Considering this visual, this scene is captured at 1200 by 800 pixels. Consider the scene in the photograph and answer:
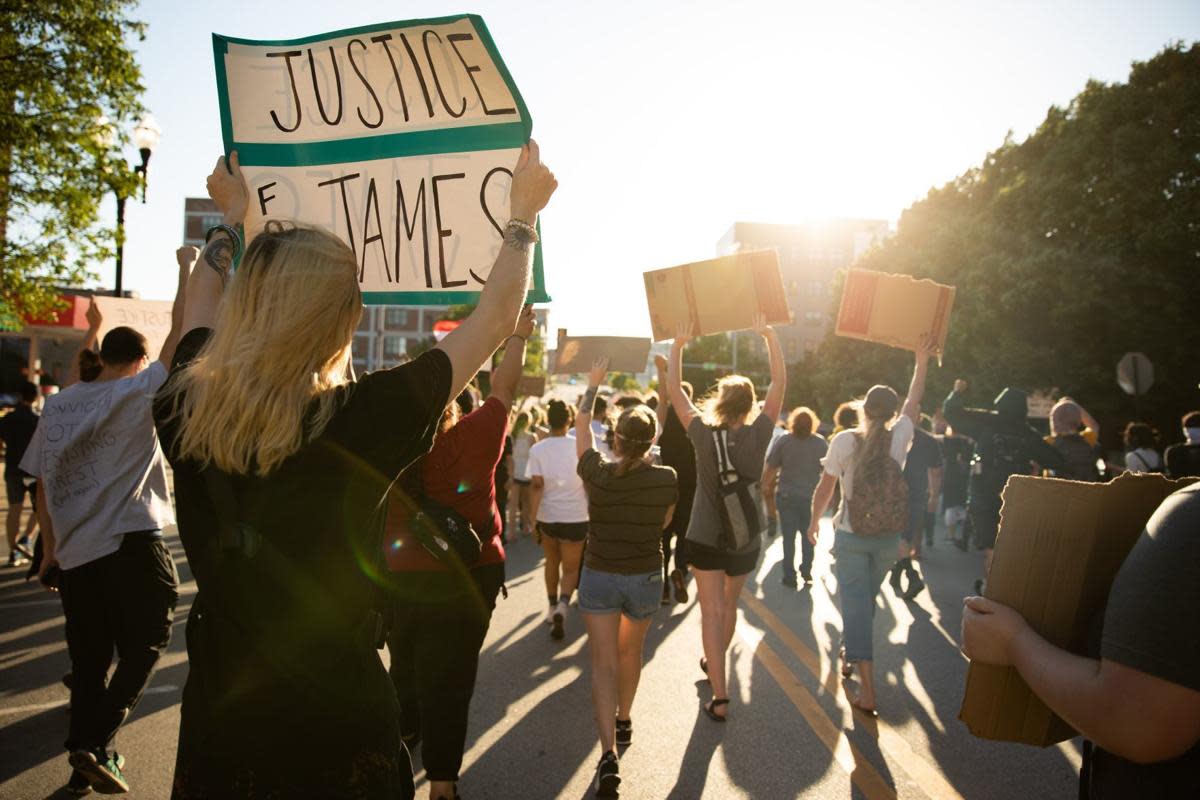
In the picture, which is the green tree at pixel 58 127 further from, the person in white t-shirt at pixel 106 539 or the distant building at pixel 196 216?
the distant building at pixel 196 216

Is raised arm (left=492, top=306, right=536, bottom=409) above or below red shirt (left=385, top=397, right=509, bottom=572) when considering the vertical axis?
above

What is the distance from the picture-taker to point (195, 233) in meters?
77.2

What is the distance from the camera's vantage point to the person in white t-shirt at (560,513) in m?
7.16

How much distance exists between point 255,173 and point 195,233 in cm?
8504

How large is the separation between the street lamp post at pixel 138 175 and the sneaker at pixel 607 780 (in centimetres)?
1402

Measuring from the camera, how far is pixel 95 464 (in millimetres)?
3850

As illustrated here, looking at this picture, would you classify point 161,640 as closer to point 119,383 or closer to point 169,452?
point 119,383

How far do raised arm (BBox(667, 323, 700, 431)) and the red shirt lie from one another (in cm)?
183

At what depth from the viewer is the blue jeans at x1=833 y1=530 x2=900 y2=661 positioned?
542 cm

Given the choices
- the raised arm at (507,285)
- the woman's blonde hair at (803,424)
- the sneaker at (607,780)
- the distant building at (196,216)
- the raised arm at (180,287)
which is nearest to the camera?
the raised arm at (507,285)

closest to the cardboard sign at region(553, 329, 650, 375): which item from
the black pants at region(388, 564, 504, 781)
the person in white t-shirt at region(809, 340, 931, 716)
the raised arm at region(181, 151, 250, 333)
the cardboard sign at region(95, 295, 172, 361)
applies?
the person in white t-shirt at region(809, 340, 931, 716)

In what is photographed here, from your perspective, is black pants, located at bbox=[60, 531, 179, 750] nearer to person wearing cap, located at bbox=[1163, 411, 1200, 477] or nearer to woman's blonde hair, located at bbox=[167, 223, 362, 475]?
woman's blonde hair, located at bbox=[167, 223, 362, 475]

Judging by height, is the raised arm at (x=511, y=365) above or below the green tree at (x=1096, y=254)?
below

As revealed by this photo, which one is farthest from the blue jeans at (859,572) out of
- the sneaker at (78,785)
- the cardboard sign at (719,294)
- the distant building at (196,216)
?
the distant building at (196,216)
